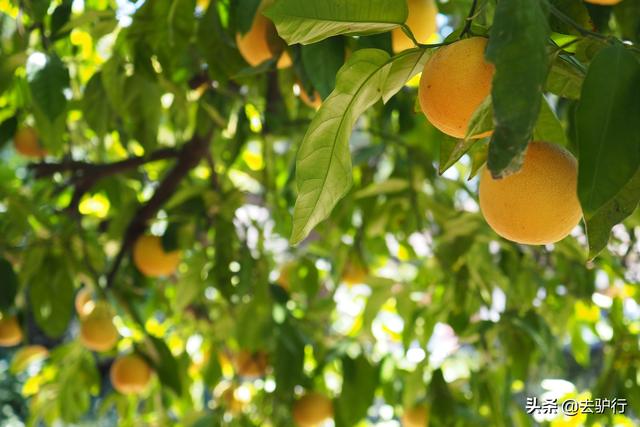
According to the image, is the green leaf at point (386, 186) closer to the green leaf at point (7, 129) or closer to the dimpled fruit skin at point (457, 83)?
the green leaf at point (7, 129)

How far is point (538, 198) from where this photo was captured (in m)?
0.60

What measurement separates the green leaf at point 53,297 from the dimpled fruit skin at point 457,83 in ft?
4.31

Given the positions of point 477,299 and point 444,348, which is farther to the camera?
point 444,348

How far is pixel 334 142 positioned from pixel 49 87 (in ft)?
1.97

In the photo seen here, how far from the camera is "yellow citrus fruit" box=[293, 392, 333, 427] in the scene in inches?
73.8

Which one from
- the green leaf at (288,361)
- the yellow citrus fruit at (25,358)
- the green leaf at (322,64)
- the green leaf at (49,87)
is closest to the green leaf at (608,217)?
the green leaf at (322,64)

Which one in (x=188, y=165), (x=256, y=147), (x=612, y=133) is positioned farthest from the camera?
(x=256, y=147)

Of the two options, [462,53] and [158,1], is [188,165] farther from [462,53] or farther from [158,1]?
[462,53]

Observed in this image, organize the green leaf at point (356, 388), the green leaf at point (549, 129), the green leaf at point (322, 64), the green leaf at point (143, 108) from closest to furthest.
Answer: the green leaf at point (549, 129) < the green leaf at point (322, 64) < the green leaf at point (143, 108) < the green leaf at point (356, 388)

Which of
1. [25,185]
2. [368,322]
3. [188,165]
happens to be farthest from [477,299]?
[25,185]

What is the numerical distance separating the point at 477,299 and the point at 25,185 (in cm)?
115

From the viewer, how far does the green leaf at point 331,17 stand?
0.62 meters

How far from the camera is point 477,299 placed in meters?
1.54

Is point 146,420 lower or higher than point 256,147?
lower
